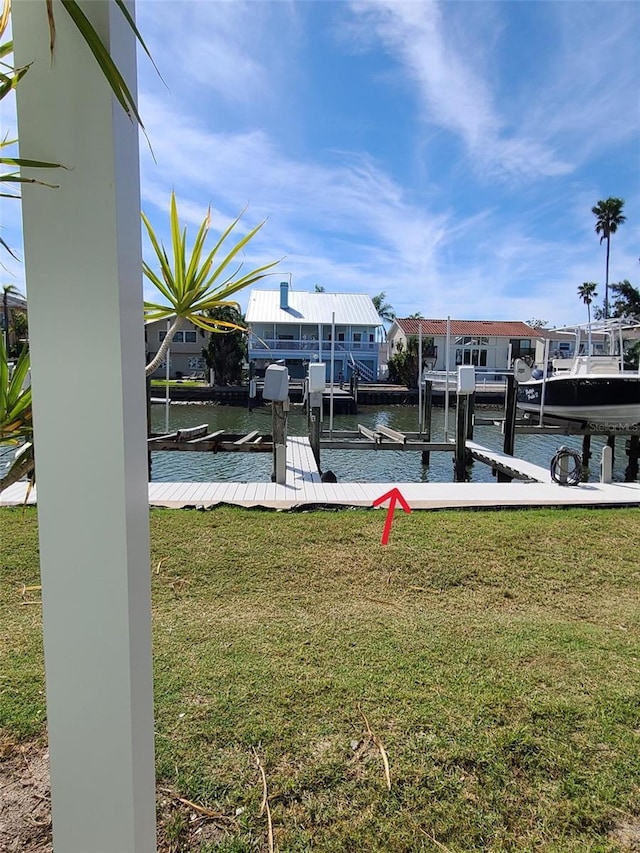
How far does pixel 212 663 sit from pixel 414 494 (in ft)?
14.1

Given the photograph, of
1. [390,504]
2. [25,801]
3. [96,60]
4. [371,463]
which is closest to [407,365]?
[371,463]

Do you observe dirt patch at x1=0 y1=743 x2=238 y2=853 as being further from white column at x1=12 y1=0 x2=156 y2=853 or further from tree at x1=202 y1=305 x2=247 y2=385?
tree at x1=202 y1=305 x2=247 y2=385

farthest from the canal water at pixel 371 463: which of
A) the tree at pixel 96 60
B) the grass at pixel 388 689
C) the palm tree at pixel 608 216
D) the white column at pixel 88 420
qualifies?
Answer: the palm tree at pixel 608 216

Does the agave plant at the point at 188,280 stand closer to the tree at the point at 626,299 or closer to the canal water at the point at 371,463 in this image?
the canal water at the point at 371,463

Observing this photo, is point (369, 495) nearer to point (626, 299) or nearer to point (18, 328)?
point (18, 328)

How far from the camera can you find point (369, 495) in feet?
20.7

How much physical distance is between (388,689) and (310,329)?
28.6 m

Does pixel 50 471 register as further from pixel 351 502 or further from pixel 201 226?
pixel 351 502

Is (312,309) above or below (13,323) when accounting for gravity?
above

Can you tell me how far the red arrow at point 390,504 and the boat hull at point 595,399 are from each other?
7.47 metres

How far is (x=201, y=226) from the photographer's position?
1382 millimetres

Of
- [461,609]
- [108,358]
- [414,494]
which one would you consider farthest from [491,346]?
[108,358]

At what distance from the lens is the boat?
1177 cm

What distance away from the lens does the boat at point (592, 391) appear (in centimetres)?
1177
